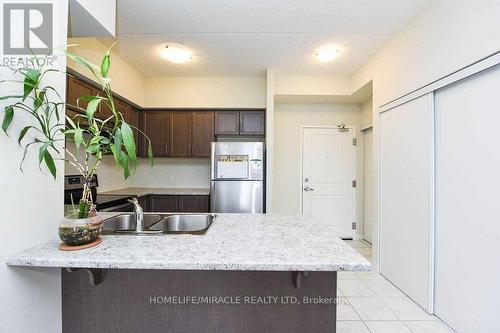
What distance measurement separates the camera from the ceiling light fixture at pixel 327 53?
3.09 m

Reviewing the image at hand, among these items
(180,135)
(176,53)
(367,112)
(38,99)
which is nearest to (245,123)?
(180,135)

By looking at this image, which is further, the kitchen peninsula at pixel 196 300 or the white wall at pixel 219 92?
the white wall at pixel 219 92

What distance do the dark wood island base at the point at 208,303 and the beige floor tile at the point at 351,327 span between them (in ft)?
2.81

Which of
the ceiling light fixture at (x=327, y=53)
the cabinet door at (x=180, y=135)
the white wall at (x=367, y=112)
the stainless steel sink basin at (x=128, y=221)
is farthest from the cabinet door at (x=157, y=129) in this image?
the white wall at (x=367, y=112)

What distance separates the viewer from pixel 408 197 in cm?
253

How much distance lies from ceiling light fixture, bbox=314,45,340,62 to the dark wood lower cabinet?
2426mm

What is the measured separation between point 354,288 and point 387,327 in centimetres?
66

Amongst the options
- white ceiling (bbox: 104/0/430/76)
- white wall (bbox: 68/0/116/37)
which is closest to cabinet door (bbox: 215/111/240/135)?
white ceiling (bbox: 104/0/430/76)

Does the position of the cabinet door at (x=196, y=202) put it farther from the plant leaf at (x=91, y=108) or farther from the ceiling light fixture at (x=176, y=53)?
the plant leaf at (x=91, y=108)

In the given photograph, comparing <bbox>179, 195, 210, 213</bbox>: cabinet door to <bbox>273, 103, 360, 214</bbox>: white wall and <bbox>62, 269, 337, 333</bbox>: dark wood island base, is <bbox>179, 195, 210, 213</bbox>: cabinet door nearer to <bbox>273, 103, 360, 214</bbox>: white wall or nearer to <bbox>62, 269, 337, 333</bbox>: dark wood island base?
<bbox>273, 103, 360, 214</bbox>: white wall

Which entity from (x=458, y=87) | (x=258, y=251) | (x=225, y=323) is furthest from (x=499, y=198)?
(x=225, y=323)

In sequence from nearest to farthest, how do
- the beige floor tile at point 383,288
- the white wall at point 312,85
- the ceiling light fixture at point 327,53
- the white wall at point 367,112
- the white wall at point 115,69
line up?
the beige floor tile at point 383,288 < the white wall at point 115,69 < the ceiling light fixture at point 327,53 < the white wall at point 312,85 < the white wall at point 367,112

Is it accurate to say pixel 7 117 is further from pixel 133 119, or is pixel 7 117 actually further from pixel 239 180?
pixel 133 119

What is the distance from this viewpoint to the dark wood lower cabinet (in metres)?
3.75
